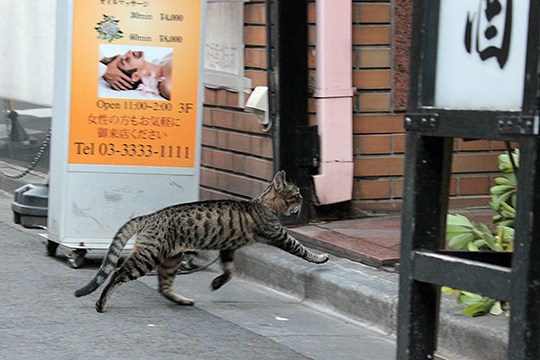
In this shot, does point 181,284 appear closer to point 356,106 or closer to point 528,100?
point 356,106

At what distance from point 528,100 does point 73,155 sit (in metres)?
5.51

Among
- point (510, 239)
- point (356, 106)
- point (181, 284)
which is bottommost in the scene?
point (181, 284)

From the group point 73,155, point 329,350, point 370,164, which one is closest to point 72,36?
point 73,155

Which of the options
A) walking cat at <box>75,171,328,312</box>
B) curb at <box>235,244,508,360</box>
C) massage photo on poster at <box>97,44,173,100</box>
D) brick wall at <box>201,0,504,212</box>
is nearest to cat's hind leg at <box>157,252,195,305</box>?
walking cat at <box>75,171,328,312</box>

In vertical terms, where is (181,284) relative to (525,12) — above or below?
below

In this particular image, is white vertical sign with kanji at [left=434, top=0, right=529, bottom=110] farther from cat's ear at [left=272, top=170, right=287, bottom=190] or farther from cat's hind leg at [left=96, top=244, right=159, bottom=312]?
cat's ear at [left=272, top=170, right=287, bottom=190]

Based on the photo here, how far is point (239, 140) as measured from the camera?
9477 mm

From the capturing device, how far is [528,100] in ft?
9.84

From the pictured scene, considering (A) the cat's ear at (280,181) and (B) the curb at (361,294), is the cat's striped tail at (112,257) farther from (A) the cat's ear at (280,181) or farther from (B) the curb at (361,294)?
(B) the curb at (361,294)

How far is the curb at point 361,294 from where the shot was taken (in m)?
5.70

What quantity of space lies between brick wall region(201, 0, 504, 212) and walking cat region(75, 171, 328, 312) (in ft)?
4.08

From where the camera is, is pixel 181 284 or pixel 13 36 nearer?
pixel 181 284

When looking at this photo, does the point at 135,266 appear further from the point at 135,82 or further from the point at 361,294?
the point at 135,82

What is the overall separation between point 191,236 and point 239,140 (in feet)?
7.41
